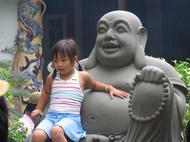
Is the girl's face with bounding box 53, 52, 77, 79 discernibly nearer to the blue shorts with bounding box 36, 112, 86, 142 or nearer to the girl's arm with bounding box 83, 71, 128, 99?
the girl's arm with bounding box 83, 71, 128, 99

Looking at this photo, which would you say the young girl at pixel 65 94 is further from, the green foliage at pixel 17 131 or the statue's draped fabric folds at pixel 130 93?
the green foliage at pixel 17 131

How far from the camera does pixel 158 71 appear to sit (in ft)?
16.8

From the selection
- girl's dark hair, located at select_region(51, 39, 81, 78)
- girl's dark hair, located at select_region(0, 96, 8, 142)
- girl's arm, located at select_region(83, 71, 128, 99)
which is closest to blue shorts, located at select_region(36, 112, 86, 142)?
girl's arm, located at select_region(83, 71, 128, 99)

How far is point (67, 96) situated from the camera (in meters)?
5.46

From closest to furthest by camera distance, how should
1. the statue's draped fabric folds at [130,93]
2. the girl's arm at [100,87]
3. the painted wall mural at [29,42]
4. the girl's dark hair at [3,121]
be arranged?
the girl's dark hair at [3,121], the statue's draped fabric folds at [130,93], the girl's arm at [100,87], the painted wall mural at [29,42]

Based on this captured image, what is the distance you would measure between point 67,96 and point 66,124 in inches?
9.6

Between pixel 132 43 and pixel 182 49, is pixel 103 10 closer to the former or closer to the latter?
pixel 182 49

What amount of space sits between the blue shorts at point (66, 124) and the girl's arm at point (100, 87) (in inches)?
11.6

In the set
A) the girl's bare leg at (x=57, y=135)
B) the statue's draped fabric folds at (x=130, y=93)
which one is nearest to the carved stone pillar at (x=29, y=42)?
the statue's draped fabric folds at (x=130, y=93)

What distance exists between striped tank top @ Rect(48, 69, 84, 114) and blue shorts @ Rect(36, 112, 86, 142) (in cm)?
4

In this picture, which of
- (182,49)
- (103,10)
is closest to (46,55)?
(103,10)

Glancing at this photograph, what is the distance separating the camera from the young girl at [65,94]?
533 centimetres

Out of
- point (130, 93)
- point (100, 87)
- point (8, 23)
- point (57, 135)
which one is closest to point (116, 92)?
point (100, 87)

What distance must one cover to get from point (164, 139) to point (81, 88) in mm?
759
